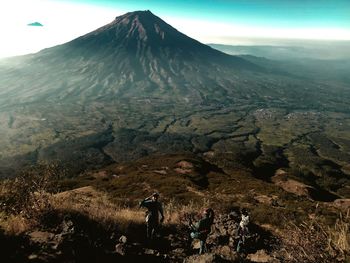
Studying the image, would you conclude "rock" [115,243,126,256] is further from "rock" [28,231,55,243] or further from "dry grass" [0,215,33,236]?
"dry grass" [0,215,33,236]

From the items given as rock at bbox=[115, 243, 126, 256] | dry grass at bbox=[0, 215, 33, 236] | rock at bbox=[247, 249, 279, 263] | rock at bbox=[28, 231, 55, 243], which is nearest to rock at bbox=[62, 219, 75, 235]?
rock at bbox=[28, 231, 55, 243]

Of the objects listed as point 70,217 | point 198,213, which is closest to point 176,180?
point 198,213

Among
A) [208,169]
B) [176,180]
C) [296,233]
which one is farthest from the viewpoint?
[208,169]

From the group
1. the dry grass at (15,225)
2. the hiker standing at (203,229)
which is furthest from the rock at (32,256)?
the hiker standing at (203,229)

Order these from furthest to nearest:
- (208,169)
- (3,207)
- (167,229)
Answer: (208,169) → (167,229) → (3,207)

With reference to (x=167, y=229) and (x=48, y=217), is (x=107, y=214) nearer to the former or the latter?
(x=48, y=217)

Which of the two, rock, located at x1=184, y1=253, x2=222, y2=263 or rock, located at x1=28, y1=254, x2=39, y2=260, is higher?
rock, located at x1=28, y1=254, x2=39, y2=260

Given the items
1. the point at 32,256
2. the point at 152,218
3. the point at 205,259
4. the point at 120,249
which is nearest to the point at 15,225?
the point at 32,256

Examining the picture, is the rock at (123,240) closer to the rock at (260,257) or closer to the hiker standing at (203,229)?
the hiker standing at (203,229)

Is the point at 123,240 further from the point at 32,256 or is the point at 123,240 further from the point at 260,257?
the point at 260,257
